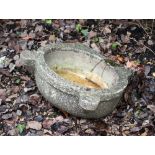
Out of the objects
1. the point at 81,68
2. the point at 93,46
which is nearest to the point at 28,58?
the point at 81,68

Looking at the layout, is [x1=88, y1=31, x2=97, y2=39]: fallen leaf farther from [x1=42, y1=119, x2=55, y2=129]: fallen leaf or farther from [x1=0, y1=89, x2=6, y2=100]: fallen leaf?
[x1=42, y1=119, x2=55, y2=129]: fallen leaf

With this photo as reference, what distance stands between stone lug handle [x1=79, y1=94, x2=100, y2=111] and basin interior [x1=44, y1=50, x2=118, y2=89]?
644 mm

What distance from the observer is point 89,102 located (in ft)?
10.6

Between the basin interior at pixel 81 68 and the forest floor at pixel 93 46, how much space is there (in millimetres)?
266

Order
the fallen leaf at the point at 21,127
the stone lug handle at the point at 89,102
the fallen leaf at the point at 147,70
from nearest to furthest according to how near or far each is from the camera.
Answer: the stone lug handle at the point at 89,102
the fallen leaf at the point at 21,127
the fallen leaf at the point at 147,70

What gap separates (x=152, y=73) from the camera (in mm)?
4301

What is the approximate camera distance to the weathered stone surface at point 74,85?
3.36 meters

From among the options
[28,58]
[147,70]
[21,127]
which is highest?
[28,58]

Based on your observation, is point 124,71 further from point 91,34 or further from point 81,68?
point 91,34

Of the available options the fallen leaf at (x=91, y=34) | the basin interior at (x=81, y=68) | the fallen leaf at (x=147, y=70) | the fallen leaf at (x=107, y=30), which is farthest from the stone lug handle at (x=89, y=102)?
the fallen leaf at (x=107, y=30)

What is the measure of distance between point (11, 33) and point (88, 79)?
1.37 metres

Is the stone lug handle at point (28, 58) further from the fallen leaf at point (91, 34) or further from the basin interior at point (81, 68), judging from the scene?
the fallen leaf at point (91, 34)

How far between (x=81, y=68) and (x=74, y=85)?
0.72 meters

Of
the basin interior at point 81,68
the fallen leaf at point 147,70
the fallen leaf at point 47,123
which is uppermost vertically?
the basin interior at point 81,68
